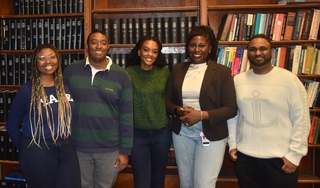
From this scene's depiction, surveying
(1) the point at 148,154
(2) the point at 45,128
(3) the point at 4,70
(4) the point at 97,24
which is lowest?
(1) the point at 148,154

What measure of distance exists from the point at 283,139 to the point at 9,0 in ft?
9.89

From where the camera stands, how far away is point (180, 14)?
297 centimetres

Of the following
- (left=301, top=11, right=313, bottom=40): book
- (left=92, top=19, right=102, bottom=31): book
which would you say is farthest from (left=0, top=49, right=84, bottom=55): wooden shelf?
(left=301, top=11, right=313, bottom=40): book

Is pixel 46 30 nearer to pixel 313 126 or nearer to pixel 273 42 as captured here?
pixel 273 42

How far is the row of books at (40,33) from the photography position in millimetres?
2820

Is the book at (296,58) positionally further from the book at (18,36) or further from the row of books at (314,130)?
the book at (18,36)

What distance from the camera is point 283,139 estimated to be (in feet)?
5.60

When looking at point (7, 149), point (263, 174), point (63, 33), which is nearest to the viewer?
point (263, 174)

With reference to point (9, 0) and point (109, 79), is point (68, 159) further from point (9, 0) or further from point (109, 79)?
point (9, 0)

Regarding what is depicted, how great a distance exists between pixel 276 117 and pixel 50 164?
140 cm

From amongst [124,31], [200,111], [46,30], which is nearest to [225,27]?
[124,31]

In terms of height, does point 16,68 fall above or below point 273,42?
below

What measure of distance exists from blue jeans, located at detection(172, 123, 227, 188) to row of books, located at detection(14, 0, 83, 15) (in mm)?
1729

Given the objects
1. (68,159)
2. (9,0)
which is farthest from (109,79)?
(9,0)
